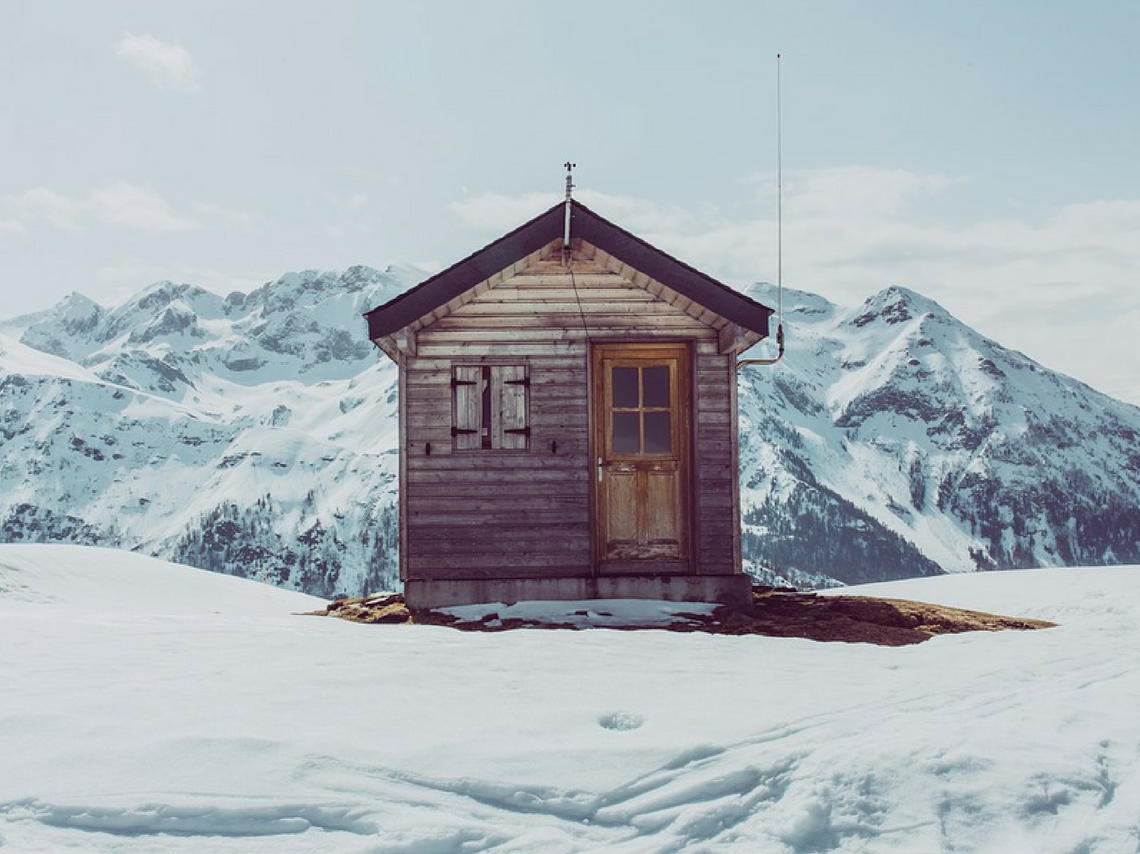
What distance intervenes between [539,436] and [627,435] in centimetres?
108

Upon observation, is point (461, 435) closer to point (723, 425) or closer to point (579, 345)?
point (579, 345)

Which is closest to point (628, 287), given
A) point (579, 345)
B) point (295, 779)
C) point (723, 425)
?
point (579, 345)

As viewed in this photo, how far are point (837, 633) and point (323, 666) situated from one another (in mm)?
5257

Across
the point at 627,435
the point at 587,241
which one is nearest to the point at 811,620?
the point at 627,435

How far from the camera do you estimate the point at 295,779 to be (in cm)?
478

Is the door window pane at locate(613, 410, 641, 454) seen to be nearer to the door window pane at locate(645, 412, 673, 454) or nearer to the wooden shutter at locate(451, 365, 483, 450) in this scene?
the door window pane at locate(645, 412, 673, 454)

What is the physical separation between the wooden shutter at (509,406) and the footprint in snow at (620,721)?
654 centimetres

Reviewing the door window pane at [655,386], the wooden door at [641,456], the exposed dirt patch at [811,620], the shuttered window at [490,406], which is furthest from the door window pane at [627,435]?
the exposed dirt patch at [811,620]

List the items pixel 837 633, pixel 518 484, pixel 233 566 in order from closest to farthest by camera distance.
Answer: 1. pixel 837 633
2. pixel 518 484
3. pixel 233 566

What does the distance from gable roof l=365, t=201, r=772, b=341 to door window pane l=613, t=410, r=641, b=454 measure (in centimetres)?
168

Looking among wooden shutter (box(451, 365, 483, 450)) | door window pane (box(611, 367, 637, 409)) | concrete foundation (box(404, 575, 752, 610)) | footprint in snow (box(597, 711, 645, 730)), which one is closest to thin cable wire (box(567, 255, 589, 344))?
door window pane (box(611, 367, 637, 409))

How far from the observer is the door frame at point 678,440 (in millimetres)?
12062

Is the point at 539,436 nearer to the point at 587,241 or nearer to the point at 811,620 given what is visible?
the point at 587,241

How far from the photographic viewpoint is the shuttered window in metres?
12.1
